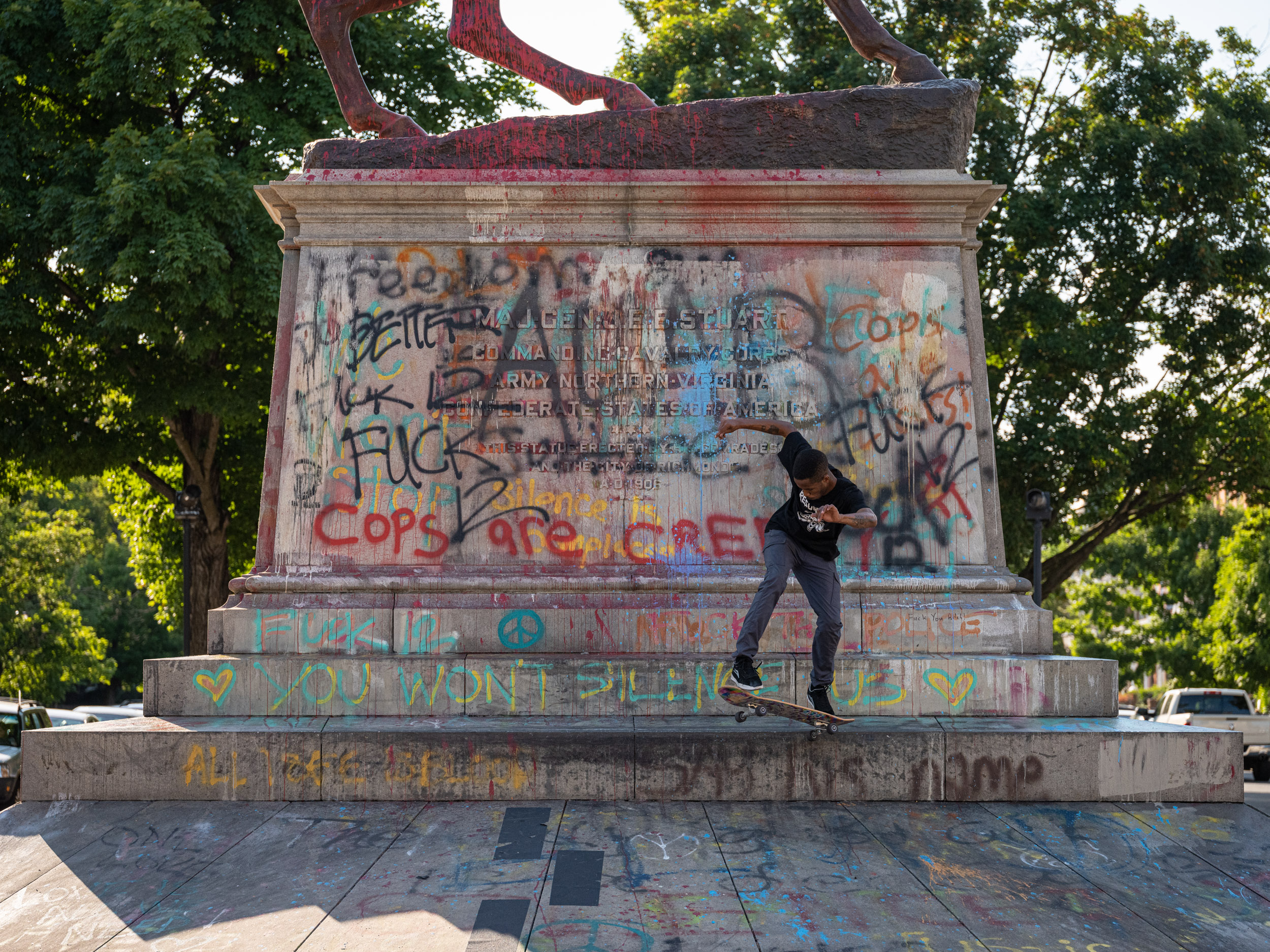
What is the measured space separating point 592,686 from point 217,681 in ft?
8.31

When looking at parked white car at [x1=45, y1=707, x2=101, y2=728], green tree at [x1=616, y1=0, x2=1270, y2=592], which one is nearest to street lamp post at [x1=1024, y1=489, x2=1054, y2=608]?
green tree at [x1=616, y1=0, x2=1270, y2=592]

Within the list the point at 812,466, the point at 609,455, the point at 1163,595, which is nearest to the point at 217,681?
the point at 609,455

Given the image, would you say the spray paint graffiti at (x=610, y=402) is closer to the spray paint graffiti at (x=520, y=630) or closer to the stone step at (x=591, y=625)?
the stone step at (x=591, y=625)

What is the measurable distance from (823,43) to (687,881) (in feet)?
68.7

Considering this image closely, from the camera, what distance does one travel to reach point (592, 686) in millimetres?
7578

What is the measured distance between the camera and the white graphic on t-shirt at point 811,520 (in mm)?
6941

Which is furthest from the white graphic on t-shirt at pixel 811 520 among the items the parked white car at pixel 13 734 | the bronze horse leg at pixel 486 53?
the parked white car at pixel 13 734

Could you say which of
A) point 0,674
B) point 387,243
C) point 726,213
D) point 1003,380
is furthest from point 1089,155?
point 0,674

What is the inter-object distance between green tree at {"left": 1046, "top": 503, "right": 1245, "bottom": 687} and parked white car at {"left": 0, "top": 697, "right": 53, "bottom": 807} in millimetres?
27238

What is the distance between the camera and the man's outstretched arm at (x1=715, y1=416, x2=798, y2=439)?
24.4 feet

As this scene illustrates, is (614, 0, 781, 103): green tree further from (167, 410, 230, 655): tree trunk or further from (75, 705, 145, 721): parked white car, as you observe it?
(75, 705, 145, 721): parked white car

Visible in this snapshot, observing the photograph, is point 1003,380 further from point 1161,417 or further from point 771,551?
point 771,551

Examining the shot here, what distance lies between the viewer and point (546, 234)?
866 centimetres

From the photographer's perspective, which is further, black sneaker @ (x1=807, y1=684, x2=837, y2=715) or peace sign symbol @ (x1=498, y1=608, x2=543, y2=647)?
peace sign symbol @ (x1=498, y1=608, x2=543, y2=647)
